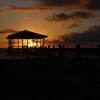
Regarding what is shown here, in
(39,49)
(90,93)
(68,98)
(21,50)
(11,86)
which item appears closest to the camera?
(68,98)

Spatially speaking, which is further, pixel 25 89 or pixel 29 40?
pixel 29 40

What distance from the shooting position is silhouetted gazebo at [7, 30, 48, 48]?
40969 mm

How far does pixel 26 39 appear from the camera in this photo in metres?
42.4

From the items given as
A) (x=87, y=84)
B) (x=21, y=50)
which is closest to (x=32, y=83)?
(x=87, y=84)

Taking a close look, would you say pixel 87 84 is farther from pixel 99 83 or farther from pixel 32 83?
pixel 32 83

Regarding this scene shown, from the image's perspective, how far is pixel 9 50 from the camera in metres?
42.8

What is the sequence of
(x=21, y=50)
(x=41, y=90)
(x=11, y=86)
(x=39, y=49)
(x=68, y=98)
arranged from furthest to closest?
(x=21, y=50) < (x=39, y=49) < (x=11, y=86) < (x=41, y=90) < (x=68, y=98)

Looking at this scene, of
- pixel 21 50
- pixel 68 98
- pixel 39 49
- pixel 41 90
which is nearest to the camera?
pixel 68 98

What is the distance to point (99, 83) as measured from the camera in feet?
34.4

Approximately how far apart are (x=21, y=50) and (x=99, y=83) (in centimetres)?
3201

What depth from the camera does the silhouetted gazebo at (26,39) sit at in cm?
4097

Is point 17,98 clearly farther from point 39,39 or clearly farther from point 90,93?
point 39,39

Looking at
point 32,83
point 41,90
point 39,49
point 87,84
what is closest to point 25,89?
point 41,90

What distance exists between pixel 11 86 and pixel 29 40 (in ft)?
109
